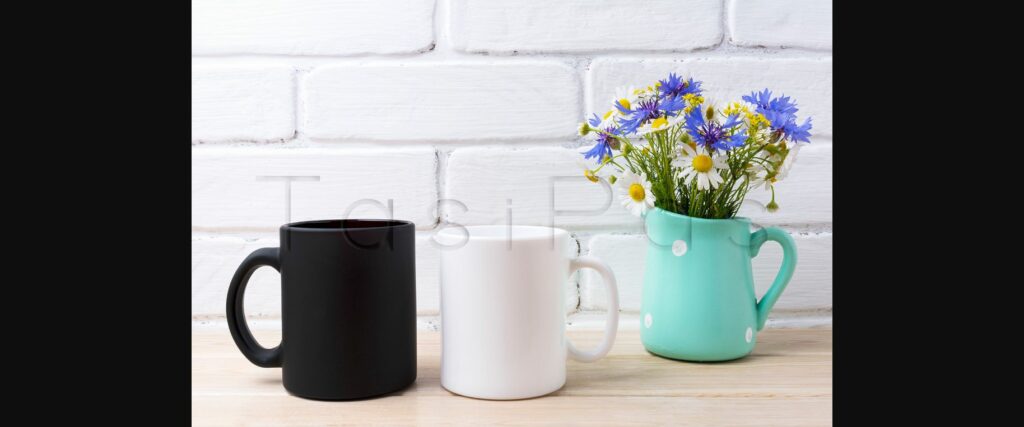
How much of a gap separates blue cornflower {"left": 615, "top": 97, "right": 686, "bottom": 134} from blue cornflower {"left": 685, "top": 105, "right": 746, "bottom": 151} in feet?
0.06

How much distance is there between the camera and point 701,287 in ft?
2.41

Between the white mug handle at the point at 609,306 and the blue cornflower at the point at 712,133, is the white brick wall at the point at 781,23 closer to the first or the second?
the blue cornflower at the point at 712,133

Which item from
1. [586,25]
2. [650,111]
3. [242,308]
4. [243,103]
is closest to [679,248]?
[650,111]

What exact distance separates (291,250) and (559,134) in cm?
38

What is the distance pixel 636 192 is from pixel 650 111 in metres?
0.09

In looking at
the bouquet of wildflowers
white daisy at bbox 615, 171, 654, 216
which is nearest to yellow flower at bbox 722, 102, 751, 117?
the bouquet of wildflowers

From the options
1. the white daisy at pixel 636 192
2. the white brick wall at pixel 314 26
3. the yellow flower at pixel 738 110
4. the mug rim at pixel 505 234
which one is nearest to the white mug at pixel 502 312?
the mug rim at pixel 505 234

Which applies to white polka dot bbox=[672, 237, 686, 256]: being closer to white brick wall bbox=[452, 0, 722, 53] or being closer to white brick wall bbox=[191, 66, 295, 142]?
white brick wall bbox=[452, 0, 722, 53]

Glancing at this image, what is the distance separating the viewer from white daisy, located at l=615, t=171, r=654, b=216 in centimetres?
74

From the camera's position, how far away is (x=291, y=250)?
0.63 metres

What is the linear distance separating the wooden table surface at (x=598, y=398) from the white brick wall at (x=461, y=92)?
0.19m

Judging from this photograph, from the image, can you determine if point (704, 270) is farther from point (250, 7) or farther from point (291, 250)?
point (250, 7)

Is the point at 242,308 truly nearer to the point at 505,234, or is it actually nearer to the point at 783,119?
the point at 505,234

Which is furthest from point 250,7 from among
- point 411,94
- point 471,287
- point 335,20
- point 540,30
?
point 471,287
